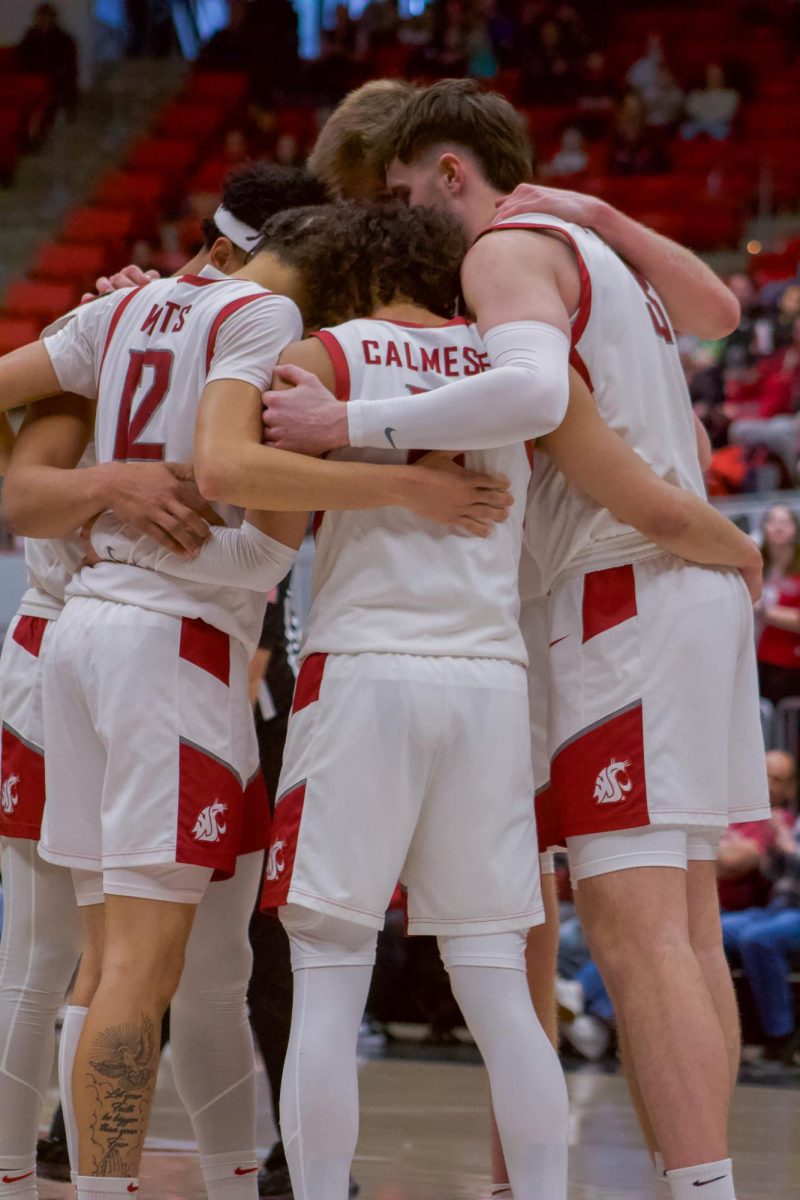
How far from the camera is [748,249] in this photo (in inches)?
521

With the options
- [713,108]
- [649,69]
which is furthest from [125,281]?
[649,69]

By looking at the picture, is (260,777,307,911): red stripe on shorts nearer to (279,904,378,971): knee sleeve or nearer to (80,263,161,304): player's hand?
(279,904,378,971): knee sleeve

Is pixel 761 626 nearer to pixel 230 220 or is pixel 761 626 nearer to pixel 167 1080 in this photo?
pixel 167 1080

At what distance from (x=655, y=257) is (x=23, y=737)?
152cm

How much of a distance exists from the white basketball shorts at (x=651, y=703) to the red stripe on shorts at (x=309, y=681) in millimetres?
469

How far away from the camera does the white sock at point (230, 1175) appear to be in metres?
3.03

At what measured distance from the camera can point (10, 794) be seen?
3080 millimetres

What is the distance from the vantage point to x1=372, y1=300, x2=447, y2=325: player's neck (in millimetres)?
2729

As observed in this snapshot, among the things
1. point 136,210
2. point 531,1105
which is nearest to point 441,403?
point 531,1105

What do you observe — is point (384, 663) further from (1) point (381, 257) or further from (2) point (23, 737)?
(2) point (23, 737)

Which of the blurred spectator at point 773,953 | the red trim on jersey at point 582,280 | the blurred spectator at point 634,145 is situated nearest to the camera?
the red trim on jersey at point 582,280

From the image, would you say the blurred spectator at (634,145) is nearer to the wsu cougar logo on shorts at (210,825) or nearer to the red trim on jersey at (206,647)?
the red trim on jersey at (206,647)

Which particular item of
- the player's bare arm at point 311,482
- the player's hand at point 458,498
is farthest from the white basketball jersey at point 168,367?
the player's hand at point 458,498

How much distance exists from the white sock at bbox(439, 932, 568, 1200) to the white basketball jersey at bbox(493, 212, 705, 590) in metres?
0.74
